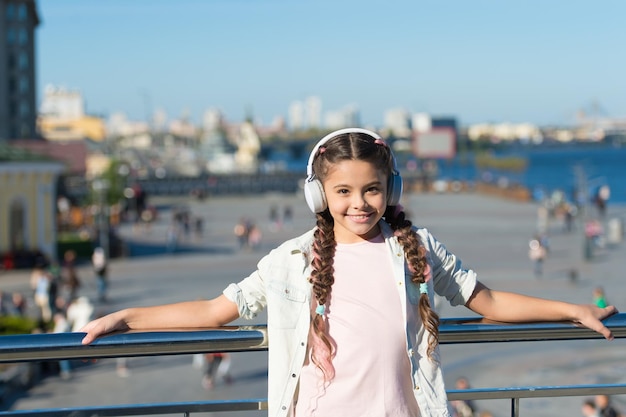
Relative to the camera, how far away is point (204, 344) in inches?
122

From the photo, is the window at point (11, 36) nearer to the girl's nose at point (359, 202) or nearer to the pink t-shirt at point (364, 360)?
the girl's nose at point (359, 202)

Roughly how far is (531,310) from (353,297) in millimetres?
Answer: 713

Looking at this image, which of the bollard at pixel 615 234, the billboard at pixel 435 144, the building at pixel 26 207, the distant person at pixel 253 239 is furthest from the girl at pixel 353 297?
the billboard at pixel 435 144

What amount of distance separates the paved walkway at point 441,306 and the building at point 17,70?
53.8ft

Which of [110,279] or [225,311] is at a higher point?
[225,311]

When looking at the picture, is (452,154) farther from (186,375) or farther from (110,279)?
(186,375)

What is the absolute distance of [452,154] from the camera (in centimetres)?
13812

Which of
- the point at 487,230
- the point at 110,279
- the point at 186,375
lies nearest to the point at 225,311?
the point at 186,375

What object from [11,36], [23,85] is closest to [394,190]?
[11,36]

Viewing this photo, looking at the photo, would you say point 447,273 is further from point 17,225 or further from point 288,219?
point 288,219

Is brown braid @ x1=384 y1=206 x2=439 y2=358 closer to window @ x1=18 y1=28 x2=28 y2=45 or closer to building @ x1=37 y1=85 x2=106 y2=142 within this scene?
window @ x1=18 y1=28 x2=28 y2=45

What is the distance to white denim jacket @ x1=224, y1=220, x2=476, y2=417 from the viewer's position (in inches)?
111

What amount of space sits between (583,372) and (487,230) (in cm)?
2966

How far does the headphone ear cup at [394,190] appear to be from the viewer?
301cm
